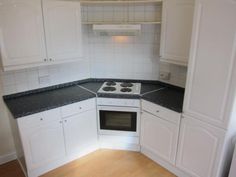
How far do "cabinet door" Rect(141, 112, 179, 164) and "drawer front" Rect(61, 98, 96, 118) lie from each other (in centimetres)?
69

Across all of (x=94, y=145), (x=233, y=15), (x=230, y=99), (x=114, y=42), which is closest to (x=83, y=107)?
(x=94, y=145)

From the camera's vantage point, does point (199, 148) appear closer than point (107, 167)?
Yes

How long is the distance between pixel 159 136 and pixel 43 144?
139 centimetres

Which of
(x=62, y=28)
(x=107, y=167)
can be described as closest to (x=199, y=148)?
(x=107, y=167)

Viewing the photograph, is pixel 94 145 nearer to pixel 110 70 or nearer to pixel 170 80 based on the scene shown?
pixel 110 70

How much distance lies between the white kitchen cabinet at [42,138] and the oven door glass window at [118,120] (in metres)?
0.59

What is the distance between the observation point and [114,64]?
311cm

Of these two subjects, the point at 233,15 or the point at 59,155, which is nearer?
the point at 233,15

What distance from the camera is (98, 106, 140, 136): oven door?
267 centimetres

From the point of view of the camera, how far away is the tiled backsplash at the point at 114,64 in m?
2.75

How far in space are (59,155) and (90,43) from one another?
163 centimetres

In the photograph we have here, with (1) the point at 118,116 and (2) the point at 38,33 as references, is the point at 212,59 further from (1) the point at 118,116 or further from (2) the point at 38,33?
(2) the point at 38,33

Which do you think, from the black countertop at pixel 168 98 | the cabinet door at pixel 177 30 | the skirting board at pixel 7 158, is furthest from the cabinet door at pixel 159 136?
the skirting board at pixel 7 158

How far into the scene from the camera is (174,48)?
7.93 feet
